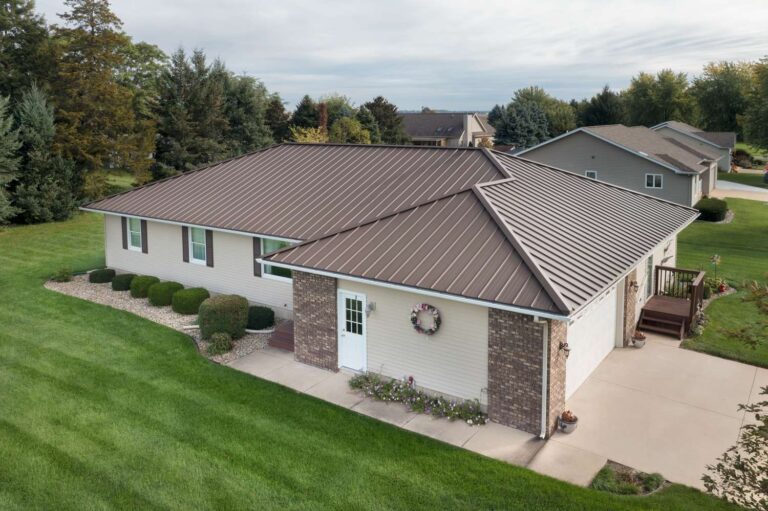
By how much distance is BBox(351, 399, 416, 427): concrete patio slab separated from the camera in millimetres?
12820

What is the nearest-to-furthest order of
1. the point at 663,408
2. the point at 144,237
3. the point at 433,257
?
1. the point at 663,408
2. the point at 433,257
3. the point at 144,237

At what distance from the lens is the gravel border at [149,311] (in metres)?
16.8

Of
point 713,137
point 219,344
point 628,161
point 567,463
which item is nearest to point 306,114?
point 628,161

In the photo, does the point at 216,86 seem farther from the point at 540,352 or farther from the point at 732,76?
the point at 732,76

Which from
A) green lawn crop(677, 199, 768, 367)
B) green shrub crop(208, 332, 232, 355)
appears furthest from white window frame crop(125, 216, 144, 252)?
green lawn crop(677, 199, 768, 367)

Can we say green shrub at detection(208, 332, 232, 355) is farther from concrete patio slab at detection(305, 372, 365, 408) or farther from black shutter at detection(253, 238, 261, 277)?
concrete patio slab at detection(305, 372, 365, 408)

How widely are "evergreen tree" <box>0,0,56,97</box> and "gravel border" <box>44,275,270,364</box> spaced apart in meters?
21.4

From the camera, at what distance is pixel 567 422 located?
40.0ft

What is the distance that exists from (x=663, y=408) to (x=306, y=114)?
53.2m

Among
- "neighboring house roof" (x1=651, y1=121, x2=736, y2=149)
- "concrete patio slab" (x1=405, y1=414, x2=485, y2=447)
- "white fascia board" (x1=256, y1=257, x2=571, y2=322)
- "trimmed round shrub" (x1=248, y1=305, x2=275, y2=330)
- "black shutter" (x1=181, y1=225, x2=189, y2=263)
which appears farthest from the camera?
"neighboring house roof" (x1=651, y1=121, x2=736, y2=149)

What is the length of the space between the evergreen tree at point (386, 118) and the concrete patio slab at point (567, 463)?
56.2 metres

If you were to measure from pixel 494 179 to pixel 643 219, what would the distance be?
4701 millimetres

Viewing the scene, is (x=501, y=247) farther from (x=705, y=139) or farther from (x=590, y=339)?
(x=705, y=139)

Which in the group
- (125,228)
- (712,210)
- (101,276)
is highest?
(125,228)
